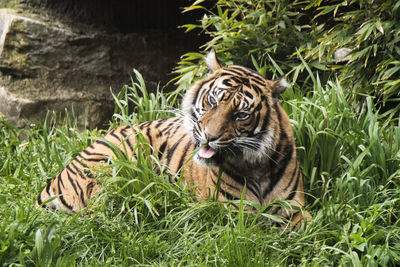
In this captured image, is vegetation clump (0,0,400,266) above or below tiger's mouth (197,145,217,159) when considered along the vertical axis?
below

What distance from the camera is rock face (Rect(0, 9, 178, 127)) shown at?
228 inches

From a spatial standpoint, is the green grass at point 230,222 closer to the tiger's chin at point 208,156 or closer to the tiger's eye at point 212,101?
the tiger's chin at point 208,156

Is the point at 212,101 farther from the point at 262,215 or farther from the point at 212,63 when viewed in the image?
the point at 262,215

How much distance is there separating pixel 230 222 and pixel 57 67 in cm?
381

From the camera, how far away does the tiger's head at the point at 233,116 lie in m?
2.95

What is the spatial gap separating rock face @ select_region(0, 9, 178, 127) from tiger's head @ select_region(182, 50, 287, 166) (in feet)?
8.97

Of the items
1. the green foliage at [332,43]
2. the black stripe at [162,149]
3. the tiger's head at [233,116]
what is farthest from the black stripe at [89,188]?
the green foliage at [332,43]

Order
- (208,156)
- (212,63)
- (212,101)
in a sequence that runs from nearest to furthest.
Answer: (208,156) → (212,101) → (212,63)

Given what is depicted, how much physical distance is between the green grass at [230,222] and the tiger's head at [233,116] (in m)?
0.30

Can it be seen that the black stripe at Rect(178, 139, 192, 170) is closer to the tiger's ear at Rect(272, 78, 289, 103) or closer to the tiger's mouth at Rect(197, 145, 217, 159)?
the tiger's mouth at Rect(197, 145, 217, 159)

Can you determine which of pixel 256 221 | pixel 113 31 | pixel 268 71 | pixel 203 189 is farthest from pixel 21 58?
pixel 256 221

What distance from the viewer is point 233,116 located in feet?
9.87

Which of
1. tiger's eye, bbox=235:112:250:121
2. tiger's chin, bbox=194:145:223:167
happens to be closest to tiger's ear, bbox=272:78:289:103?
tiger's eye, bbox=235:112:250:121

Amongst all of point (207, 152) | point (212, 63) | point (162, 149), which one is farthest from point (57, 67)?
point (207, 152)
